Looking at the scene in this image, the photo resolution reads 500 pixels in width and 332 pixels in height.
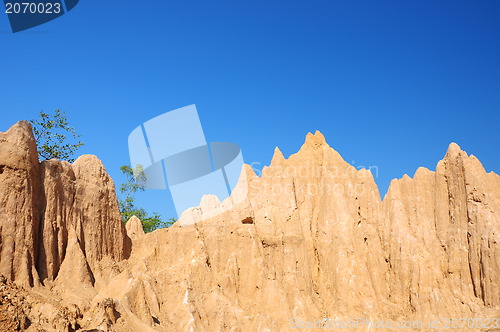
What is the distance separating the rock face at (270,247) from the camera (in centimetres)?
1998

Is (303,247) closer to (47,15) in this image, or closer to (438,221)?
(438,221)

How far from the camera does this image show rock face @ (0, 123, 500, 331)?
65.6 ft

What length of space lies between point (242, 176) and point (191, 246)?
685 cm

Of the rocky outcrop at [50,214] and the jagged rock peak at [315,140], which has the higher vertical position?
the jagged rock peak at [315,140]

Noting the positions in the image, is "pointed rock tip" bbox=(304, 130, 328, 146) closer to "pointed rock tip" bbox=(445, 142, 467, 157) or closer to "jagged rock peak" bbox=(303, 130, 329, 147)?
"jagged rock peak" bbox=(303, 130, 329, 147)

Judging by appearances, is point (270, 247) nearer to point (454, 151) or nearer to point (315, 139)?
point (315, 139)

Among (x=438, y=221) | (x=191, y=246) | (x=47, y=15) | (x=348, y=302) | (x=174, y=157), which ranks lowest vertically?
(x=348, y=302)

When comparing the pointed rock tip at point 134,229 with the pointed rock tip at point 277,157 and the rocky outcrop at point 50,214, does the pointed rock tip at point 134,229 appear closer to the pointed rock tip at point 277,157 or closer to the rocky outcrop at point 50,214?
the rocky outcrop at point 50,214

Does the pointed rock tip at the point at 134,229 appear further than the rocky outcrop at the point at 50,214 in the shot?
Yes

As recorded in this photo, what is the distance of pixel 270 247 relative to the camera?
27.3 metres

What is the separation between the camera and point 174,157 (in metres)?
26.7

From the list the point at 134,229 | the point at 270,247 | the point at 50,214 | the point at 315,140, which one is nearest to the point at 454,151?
the point at 315,140

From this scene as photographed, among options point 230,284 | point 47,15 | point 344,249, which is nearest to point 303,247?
point 344,249

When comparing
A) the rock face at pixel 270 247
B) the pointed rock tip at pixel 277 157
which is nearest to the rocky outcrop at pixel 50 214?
the rock face at pixel 270 247
